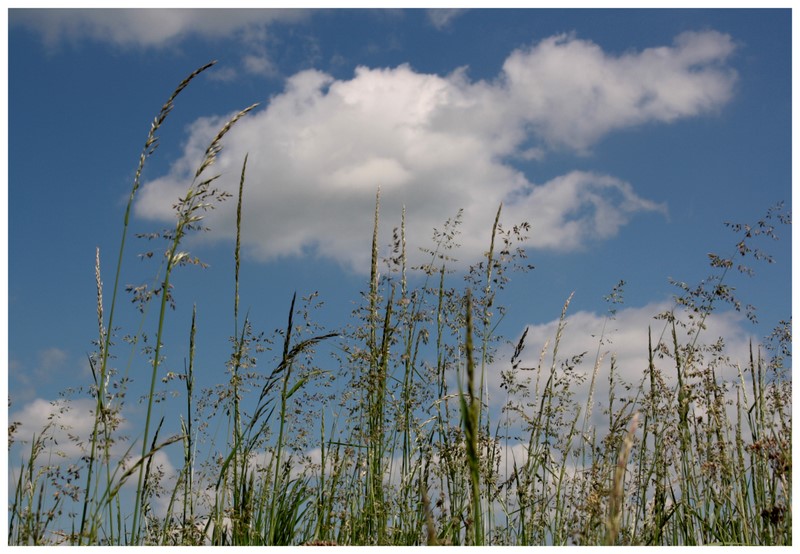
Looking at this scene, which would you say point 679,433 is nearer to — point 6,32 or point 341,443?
point 341,443

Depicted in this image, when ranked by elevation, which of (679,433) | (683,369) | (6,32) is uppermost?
(6,32)

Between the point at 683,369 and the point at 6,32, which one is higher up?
the point at 6,32

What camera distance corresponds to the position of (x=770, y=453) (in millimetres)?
3109

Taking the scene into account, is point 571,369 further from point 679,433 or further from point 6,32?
point 6,32

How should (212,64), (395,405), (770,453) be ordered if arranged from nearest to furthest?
(212,64)
(770,453)
(395,405)

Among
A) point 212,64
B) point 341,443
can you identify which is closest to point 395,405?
point 341,443

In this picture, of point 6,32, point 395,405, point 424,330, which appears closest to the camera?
point 6,32

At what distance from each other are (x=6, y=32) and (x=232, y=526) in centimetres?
244

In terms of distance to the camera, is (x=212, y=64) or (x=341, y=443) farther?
(x=341, y=443)

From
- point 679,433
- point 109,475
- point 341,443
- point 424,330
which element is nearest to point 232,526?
point 341,443

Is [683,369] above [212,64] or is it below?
below
